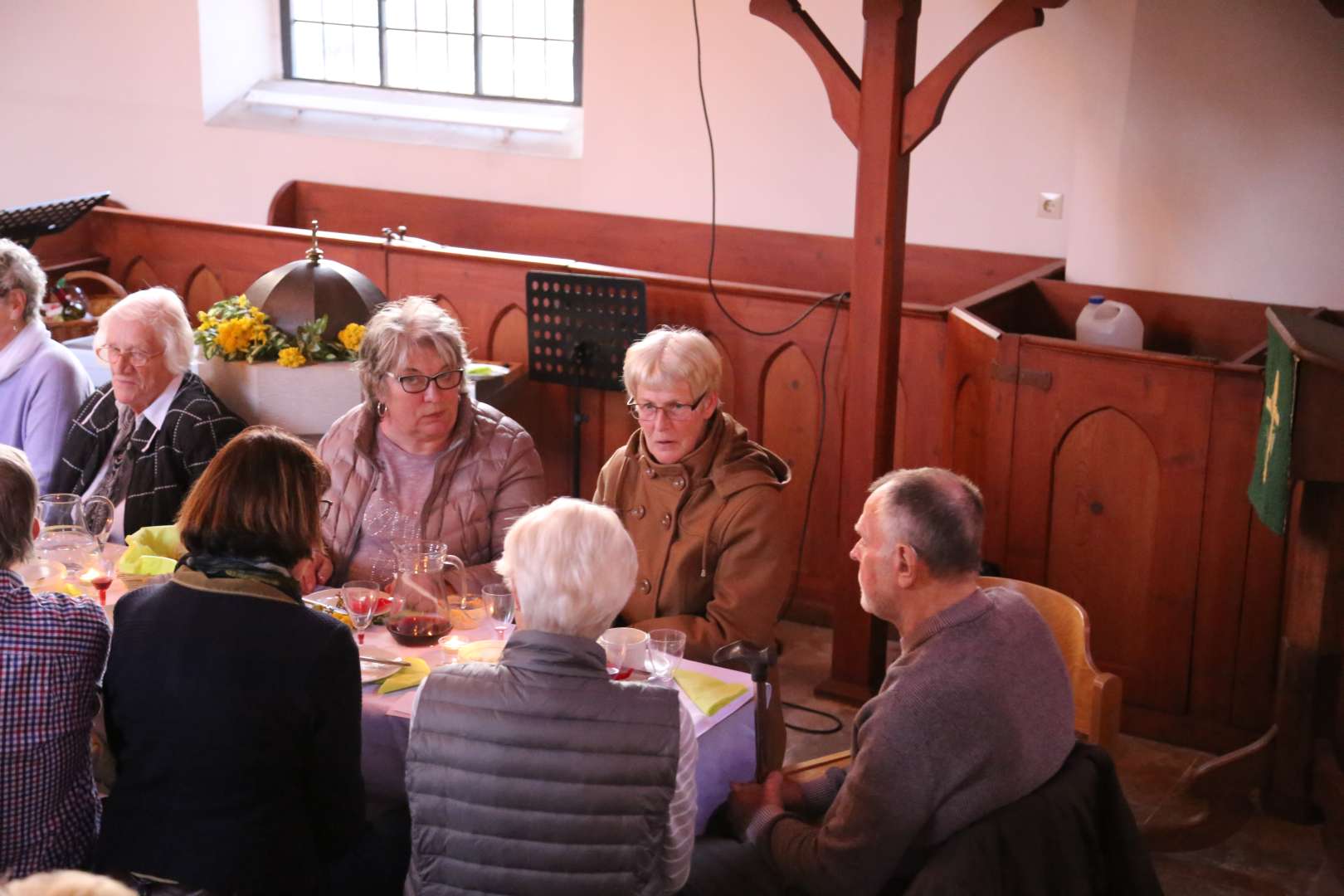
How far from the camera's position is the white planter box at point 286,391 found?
4.57 metres

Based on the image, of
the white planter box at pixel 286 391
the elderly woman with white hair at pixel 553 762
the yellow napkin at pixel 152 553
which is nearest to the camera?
the elderly woman with white hair at pixel 553 762

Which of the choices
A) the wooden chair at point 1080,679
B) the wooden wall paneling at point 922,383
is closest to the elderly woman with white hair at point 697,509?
the wooden chair at point 1080,679

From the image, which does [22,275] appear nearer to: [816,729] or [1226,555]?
[816,729]

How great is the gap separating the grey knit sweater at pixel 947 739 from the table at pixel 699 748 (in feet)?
0.89

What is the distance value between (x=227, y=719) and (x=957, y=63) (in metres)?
2.87

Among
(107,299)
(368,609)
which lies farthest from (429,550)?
(107,299)

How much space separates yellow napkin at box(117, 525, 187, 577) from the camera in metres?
3.38

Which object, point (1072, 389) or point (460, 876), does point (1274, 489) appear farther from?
point (460, 876)

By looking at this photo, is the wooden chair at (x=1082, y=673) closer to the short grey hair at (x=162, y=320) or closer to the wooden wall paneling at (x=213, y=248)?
the short grey hair at (x=162, y=320)

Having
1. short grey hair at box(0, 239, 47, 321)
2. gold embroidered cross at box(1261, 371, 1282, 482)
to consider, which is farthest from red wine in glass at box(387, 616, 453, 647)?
short grey hair at box(0, 239, 47, 321)

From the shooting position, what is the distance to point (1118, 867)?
248cm

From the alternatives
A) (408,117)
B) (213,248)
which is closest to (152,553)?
(213,248)

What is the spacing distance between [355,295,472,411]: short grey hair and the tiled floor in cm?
164

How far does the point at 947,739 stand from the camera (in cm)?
243
